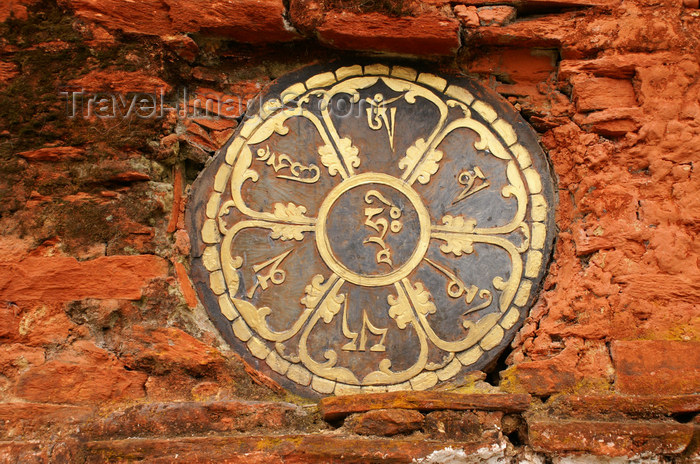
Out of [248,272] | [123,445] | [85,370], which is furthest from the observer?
[248,272]

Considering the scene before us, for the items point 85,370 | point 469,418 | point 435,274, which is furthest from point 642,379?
point 85,370

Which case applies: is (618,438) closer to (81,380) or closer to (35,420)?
(81,380)

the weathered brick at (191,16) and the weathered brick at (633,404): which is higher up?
the weathered brick at (191,16)

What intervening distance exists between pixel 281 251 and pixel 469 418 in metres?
1.18

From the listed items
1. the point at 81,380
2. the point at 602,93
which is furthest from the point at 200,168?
the point at 602,93

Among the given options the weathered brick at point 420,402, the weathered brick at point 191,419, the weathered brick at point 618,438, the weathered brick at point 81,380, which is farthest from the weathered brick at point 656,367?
the weathered brick at point 81,380

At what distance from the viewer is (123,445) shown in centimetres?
286

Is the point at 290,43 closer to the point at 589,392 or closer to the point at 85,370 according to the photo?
the point at 85,370

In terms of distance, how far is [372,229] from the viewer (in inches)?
136

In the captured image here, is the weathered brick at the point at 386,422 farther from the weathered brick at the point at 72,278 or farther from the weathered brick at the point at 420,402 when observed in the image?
the weathered brick at the point at 72,278

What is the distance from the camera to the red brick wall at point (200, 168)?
302 cm

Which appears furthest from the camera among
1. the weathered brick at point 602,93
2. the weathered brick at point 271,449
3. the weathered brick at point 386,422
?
the weathered brick at point 602,93

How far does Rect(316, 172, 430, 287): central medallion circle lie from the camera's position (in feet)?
11.3

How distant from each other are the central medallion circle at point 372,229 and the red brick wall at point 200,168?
2.12ft
